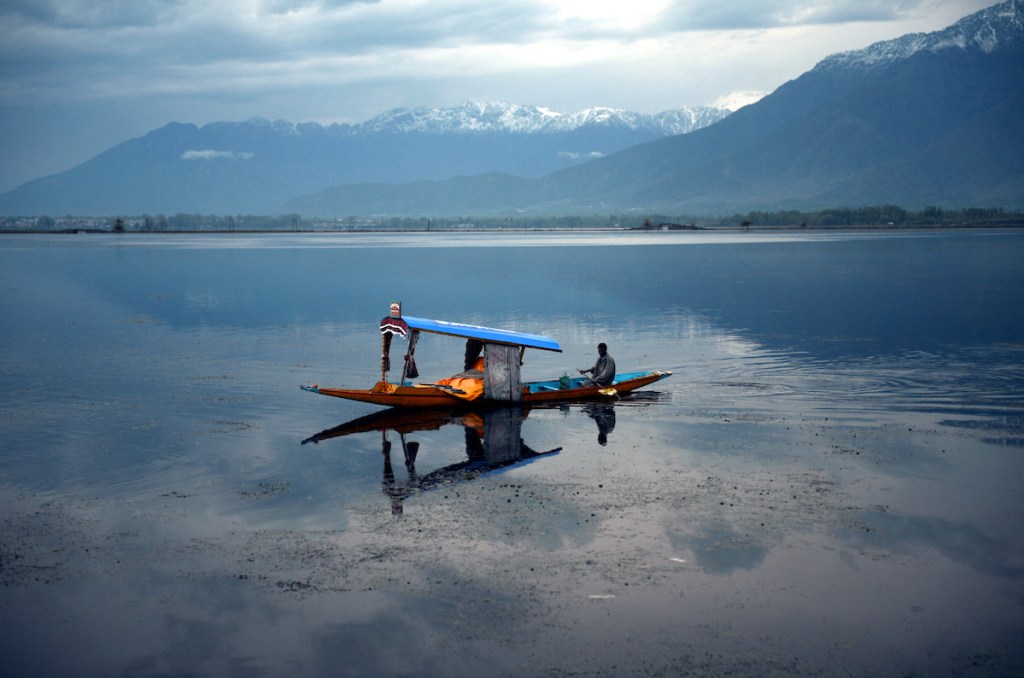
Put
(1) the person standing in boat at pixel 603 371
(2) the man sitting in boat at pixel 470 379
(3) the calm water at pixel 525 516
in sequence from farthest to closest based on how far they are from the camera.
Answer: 1. (1) the person standing in boat at pixel 603 371
2. (2) the man sitting in boat at pixel 470 379
3. (3) the calm water at pixel 525 516

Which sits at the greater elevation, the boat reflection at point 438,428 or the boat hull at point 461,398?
the boat hull at point 461,398

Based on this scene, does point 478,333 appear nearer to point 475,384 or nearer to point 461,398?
point 475,384

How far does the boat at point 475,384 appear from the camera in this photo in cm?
3041

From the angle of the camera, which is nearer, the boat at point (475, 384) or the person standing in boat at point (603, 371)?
the boat at point (475, 384)

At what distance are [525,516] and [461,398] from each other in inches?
407

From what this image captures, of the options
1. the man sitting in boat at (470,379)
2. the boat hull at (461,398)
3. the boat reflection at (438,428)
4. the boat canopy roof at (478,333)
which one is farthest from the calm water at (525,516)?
the boat canopy roof at (478,333)


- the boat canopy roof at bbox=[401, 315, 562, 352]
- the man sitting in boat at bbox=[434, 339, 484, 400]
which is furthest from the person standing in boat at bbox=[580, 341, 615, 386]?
the man sitting in boat at bbox=[434, 339, 484, 400]

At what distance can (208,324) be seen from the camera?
2245 inches

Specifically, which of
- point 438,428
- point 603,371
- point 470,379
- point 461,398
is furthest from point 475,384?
point 603,371

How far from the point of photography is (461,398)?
102ft

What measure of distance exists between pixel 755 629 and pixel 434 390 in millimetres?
16381

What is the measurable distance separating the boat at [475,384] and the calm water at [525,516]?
1.04 m

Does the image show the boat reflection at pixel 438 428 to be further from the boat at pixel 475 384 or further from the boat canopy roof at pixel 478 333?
the boat canopy roof at pixel 478 333

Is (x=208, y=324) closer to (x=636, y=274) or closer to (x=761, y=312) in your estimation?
(x=761, y=312)
